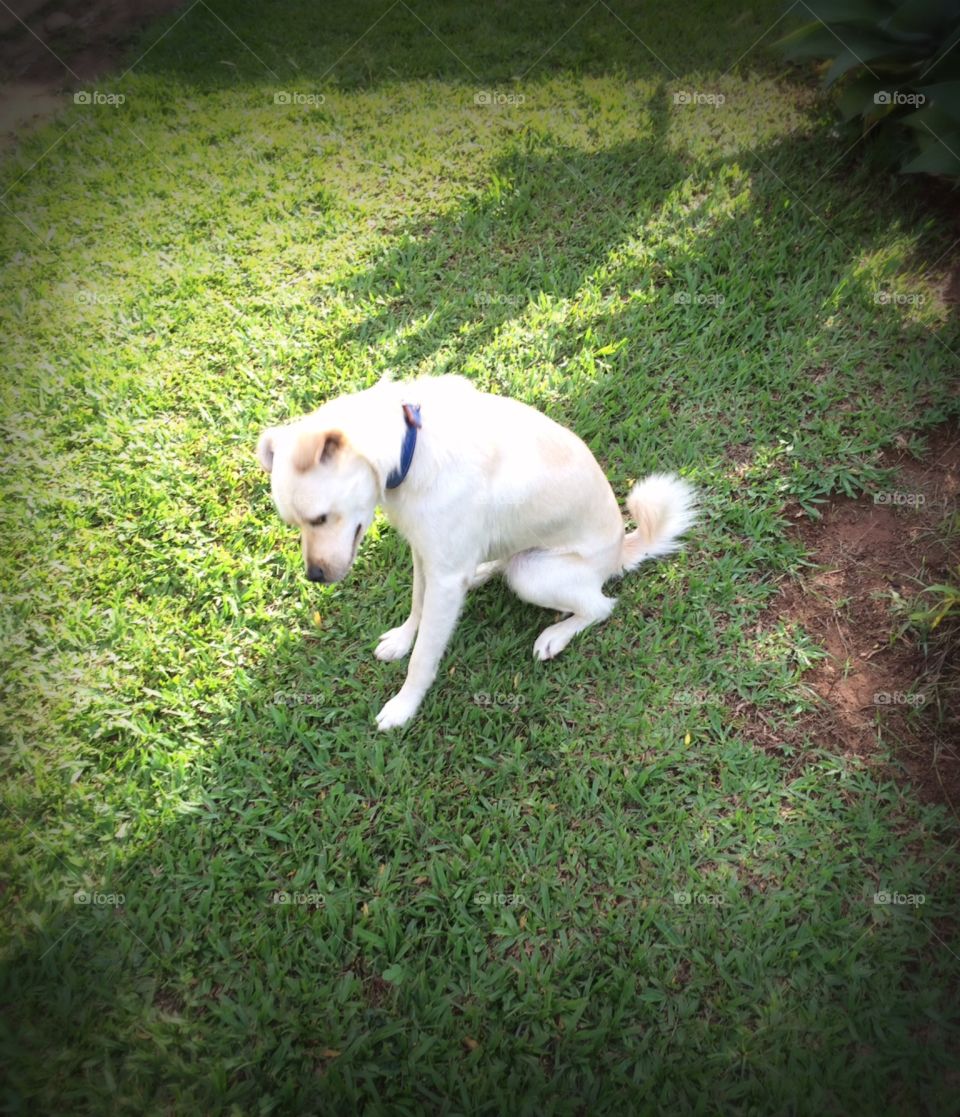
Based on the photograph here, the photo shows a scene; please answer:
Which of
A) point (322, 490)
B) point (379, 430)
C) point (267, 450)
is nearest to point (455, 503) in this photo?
point (379, 430)

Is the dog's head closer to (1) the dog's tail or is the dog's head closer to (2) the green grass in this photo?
(2) the green grass

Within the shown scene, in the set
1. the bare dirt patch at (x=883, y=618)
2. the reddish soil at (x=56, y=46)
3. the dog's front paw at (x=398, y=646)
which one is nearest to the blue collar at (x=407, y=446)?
the dog's front paw at (x=398, y=646)

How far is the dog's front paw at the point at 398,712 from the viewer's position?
3.04 metres

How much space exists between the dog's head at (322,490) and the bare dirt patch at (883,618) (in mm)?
1990

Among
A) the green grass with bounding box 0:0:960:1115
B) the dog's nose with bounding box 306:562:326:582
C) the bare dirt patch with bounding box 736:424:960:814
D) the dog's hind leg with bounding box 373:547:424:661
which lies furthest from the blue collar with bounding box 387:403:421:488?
the bare dirt patch with bounding box 736:424:960:814

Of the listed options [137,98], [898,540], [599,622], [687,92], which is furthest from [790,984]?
[137,98]

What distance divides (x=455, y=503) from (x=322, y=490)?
55cm

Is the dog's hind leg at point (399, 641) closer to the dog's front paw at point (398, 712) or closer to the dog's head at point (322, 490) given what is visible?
the dog's front paw at point (398, 712)

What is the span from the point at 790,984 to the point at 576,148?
5.89 m

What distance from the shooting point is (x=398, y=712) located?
304 cm

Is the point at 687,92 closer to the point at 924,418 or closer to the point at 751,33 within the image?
the point at 751,33

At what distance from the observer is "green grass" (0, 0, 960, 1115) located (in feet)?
7.77

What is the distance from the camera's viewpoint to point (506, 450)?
2.78m

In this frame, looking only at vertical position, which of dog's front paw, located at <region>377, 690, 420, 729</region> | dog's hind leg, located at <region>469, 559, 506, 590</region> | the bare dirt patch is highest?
dog's hind leg, located at <region>469, 559, 506, 590</region>
